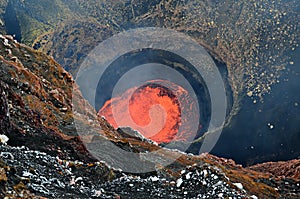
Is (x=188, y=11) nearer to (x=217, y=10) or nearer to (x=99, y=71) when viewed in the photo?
(x=217, y=10)

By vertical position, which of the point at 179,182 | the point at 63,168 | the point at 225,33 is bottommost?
the point at 63,168

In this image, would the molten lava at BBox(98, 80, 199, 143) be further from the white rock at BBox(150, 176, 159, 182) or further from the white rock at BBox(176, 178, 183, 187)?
the white rock at BBox(176, 178, 183, 187)

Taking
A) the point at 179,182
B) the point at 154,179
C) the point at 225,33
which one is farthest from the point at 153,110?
the point at 179,182

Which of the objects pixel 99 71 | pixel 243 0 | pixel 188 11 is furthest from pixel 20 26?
pixel 243 0

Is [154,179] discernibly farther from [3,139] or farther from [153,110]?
[153,110]

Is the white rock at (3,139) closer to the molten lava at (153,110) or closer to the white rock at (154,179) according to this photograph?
the white rock at (154,179)
